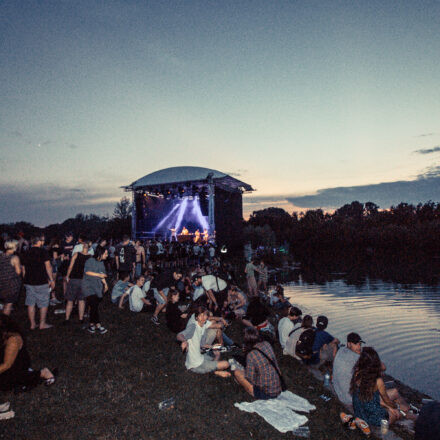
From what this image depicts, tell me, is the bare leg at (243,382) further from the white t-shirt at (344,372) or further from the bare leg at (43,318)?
the bare leg at (43,318)

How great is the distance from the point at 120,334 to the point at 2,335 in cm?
351

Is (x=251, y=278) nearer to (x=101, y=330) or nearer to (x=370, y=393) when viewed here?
(x=101, y=330)

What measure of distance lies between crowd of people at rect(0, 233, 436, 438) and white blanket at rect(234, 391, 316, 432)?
0.16 metres

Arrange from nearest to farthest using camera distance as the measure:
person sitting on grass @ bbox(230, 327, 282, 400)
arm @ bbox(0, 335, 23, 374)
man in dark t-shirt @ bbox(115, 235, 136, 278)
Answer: arm @ bbox(0, 335, 23, 374) < person sitting on grass @ bbox(230, 327, 282, 400) < man in dark t-shirt @ bbox(115, 235, 136, 278)

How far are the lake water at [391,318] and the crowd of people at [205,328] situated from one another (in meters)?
2.25

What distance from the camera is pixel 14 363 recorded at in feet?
14.3

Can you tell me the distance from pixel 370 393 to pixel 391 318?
9.34m

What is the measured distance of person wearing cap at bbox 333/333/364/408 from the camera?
461 centimetres

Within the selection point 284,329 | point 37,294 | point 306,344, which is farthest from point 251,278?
point 37,294

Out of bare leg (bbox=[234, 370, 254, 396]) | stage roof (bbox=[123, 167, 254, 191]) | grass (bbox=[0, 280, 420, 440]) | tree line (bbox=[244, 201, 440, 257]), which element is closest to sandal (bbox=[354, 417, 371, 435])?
grass (bbox=[0, 280, 420, 440])

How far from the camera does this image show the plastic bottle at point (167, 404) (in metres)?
4.39

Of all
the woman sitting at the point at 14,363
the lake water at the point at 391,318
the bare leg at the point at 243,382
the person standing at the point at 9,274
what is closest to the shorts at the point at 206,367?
the bare leg at the point at 243,382

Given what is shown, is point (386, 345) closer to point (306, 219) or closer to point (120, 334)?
point (120, 334)

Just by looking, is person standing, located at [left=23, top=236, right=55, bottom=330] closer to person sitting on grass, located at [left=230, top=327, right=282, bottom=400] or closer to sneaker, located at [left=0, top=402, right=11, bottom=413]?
sneaker, located at [left=0, top=402, right=11, bottom=413]
